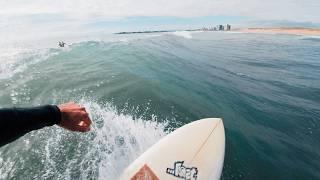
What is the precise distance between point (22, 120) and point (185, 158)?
5017 millimetres

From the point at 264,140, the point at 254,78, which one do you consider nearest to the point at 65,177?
the point at 264,140

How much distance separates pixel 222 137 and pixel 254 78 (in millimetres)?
12274

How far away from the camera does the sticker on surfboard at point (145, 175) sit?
686 cm

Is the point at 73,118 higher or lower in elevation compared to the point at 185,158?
higher

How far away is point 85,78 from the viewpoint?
64.3ft

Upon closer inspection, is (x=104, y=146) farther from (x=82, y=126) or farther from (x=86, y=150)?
(x=82, y=126)

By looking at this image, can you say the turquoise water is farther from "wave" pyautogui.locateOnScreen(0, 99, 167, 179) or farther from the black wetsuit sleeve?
Answer: the black wetsuit sleeve

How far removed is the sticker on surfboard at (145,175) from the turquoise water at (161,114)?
112cm

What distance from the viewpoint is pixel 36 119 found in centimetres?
287

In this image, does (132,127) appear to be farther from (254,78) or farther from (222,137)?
(254,78)

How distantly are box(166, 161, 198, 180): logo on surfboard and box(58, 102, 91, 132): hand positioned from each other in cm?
400

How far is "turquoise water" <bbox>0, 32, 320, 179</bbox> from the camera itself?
8648 millimetres

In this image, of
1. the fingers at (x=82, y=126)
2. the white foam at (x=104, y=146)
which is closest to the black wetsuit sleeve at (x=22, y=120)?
the fingers at (x=82, y=126)

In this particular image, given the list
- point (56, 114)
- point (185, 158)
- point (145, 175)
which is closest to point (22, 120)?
point (56, 114)
